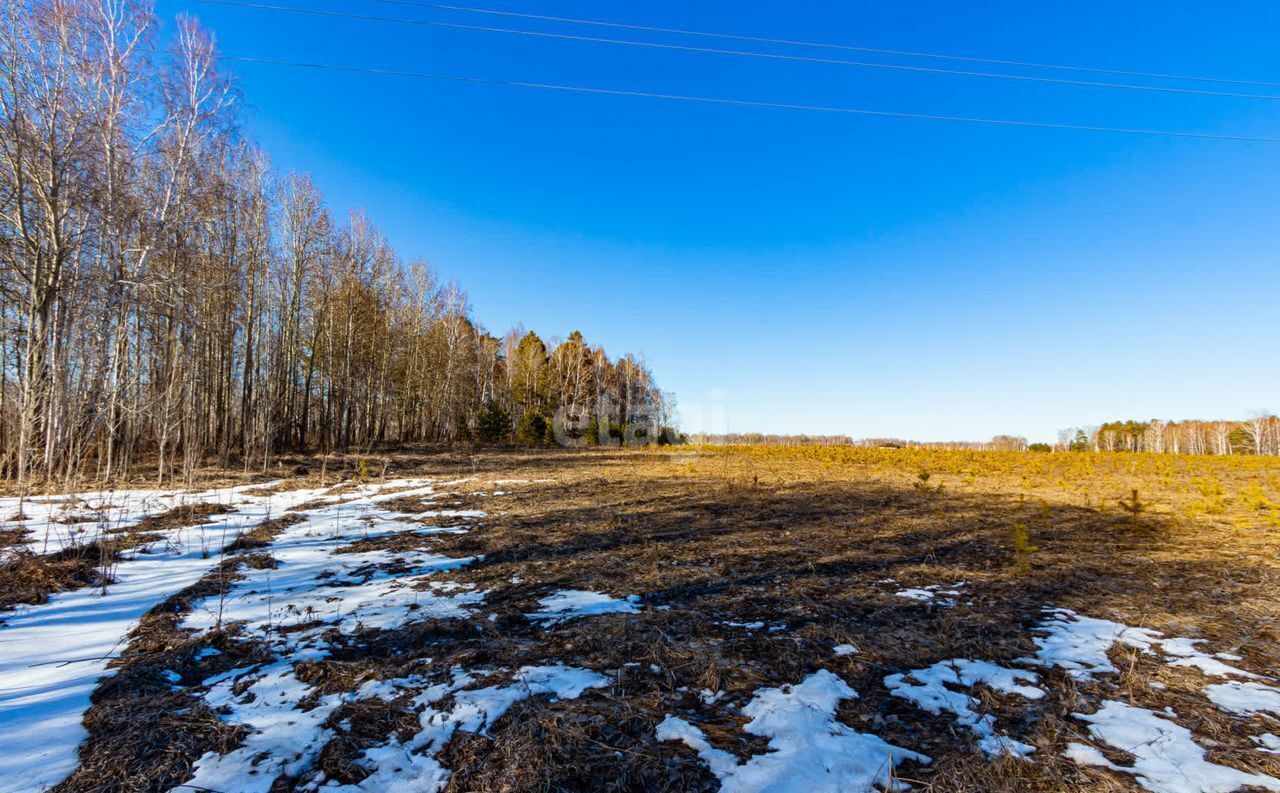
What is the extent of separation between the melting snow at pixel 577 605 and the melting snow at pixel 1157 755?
2864mm

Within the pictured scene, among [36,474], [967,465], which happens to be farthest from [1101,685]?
[967,465]

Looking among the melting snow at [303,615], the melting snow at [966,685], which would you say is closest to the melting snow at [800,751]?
the melting snow at [966,685]

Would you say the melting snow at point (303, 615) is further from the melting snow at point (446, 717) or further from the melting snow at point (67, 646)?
the melting snow at point (67, 646)

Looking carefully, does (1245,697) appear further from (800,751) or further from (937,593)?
(800,751)

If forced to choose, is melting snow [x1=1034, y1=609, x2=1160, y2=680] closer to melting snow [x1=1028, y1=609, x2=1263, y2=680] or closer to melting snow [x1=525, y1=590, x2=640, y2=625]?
melting snow [x1=1028, y1=609, x2=1263, y2=680]

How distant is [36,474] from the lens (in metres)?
10.7

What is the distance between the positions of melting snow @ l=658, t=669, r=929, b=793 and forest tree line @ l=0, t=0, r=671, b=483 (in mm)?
10578

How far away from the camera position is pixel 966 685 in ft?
9.32

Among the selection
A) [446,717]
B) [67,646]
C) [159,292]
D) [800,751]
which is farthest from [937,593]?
[159,292]

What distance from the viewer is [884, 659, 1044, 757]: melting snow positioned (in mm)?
2314

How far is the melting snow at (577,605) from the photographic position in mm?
3953

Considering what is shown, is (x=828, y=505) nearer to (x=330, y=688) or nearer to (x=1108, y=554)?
(x=1108, y=554)

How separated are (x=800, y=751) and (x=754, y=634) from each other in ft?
4.47

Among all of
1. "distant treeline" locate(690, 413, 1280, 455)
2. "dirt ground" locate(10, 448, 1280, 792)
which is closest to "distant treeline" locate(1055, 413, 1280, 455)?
"distant treeline" locate(690, 413, 1280, 455)
